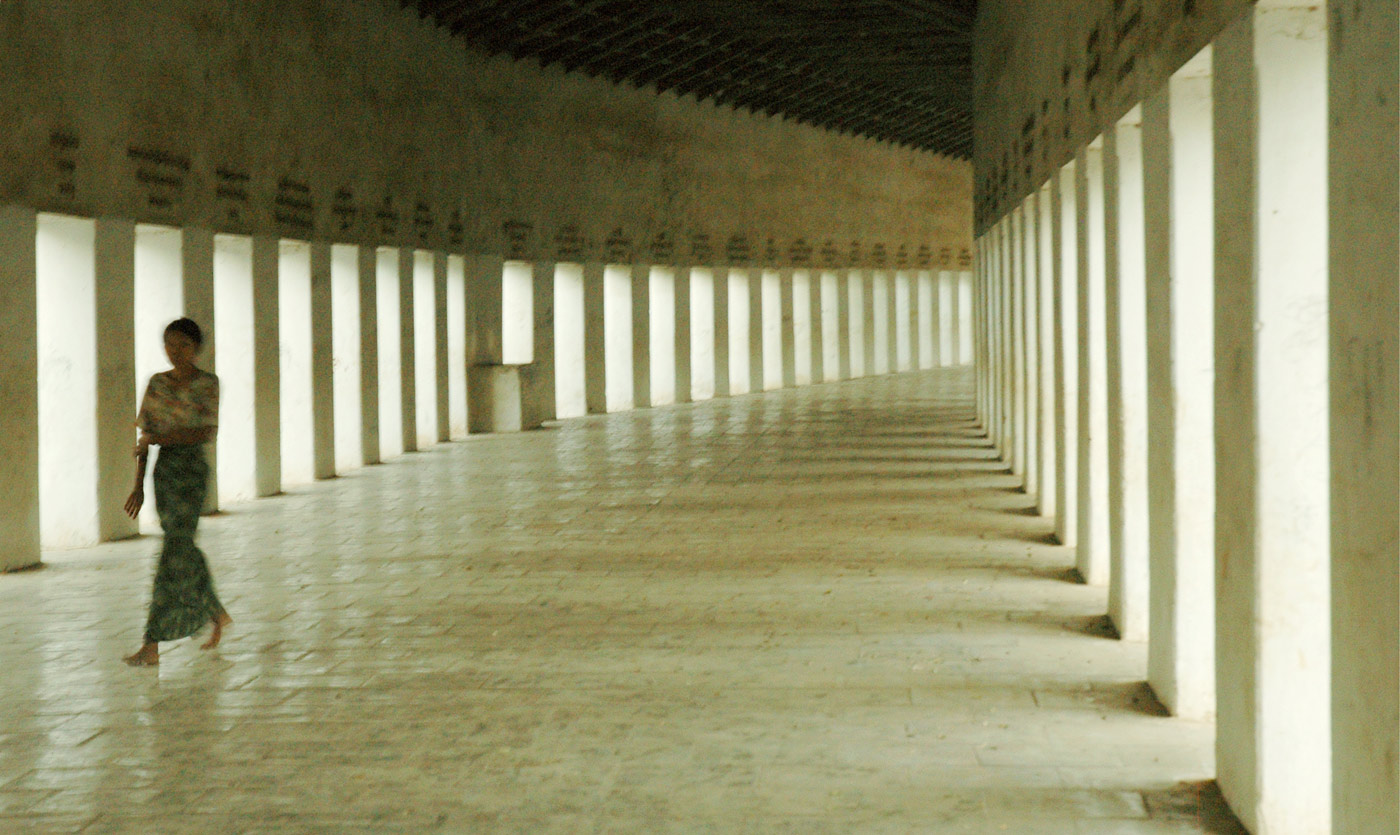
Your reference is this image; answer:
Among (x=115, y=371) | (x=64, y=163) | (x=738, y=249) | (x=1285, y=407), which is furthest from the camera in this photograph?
(x=738, y=249)

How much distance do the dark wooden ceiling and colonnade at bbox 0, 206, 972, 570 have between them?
3646 millimetres

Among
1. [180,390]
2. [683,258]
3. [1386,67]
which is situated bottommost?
[180,390]

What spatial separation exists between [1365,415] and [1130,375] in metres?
4.31

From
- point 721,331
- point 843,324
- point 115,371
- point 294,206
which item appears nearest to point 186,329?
point 115,371

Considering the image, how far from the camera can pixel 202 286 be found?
1495 cm

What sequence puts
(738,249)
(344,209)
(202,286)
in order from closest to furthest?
(202,286) → (344,209) → (738,249)

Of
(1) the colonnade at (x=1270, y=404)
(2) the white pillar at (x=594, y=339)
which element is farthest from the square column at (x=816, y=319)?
(1) the colonnade at (x=1270, y=404)

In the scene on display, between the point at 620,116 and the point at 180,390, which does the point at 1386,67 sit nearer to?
the point at 180,390

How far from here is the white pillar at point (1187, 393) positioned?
6641 mm

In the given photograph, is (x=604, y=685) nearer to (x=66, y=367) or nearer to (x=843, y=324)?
(x=66, y=367)

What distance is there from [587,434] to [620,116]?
811 centimetres

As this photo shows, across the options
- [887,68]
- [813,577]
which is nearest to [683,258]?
[887,68]

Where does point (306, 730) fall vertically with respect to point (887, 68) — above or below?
below

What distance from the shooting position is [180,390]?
798 centimetres
